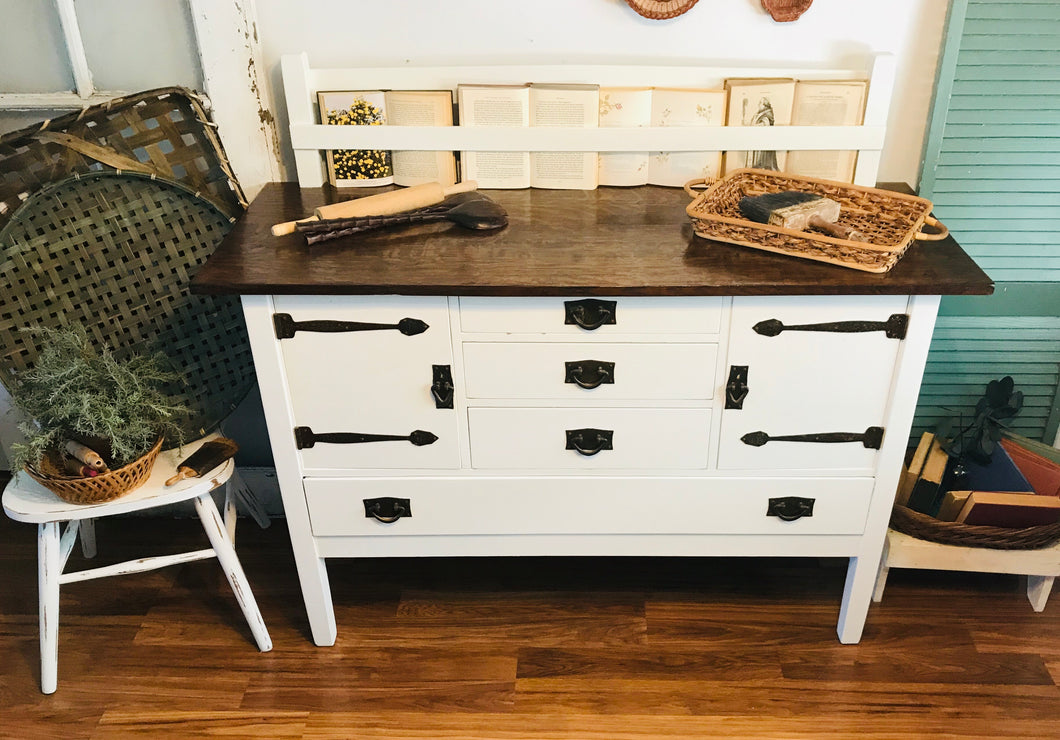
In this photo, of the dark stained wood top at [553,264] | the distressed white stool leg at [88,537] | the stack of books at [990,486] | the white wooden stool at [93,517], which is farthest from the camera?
the distressed white stool leg at [88,537]

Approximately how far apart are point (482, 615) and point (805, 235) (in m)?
1.16

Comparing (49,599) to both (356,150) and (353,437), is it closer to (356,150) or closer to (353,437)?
(353,437)

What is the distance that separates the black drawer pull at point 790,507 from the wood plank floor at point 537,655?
0.38 metres

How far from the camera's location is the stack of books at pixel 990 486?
199 centimetres

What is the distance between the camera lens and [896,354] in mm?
1655

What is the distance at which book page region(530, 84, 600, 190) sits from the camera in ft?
6.18

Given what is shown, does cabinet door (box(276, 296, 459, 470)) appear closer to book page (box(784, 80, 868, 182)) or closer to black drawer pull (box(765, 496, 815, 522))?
black drawer pull (box(765, 496, 815, 522))

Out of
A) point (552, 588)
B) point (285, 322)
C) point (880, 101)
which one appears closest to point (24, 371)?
point (285, 322)

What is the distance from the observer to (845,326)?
5.31ft

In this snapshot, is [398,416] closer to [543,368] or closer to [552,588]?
[543,368]

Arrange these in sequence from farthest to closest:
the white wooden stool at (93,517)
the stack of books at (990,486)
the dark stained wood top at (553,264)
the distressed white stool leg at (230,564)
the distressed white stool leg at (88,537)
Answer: the distressed white stool leg at (88,537) → the stack of books at (990,486) → the distressed white stool leg at (230,564) → the white wooden stool at (93,517) → the dark stained wood top at (553,264)

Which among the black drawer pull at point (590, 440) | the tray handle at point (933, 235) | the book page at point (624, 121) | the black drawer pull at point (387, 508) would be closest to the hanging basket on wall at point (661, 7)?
the book page at point (624, 121)

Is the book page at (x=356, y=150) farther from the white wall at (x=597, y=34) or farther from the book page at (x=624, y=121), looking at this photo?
the book page at (x=624, y=121)

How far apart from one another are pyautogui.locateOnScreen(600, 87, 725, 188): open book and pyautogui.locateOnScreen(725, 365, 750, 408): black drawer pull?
0.52 metres
